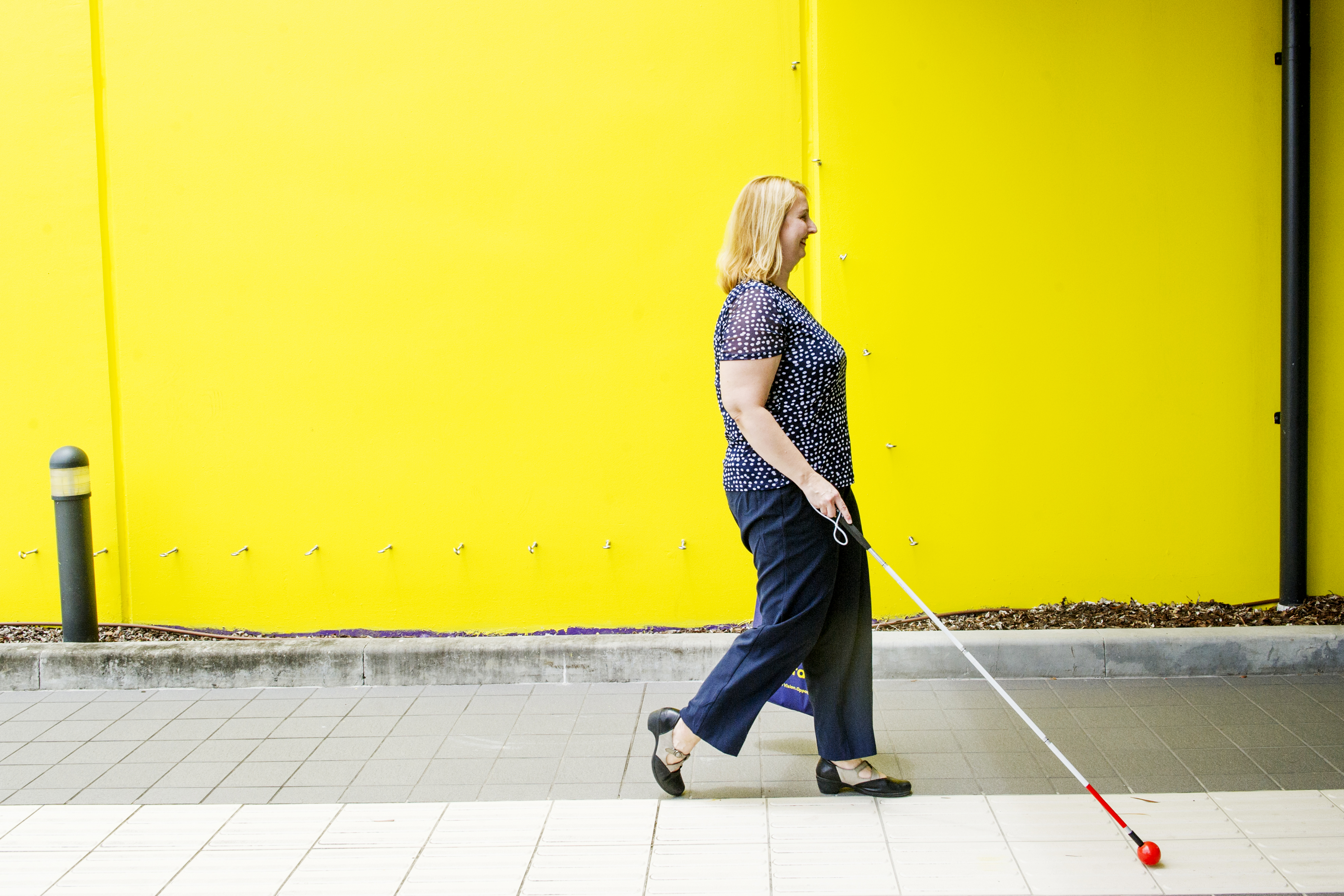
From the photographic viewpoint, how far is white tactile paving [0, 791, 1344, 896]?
2949 mm

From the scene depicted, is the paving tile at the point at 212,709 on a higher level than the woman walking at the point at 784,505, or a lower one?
lower

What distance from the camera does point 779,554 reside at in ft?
11.0

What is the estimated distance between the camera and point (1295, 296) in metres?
4.82

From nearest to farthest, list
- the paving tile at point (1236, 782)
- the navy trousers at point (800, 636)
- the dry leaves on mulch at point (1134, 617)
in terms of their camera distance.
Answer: the navy trousers at point (800, 636), the paving tile at point (1236, 782), the dry leaves on mulch at point (1134, 617)

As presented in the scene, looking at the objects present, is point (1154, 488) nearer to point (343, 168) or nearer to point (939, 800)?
point (939, 800)

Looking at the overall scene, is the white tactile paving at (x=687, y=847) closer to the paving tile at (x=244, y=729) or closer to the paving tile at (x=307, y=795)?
the paving tile at (x=307, y=795)

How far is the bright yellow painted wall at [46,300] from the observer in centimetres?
495

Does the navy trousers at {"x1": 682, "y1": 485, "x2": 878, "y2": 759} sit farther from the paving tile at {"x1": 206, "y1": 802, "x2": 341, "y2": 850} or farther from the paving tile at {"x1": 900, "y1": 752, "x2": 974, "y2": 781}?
the paving tile at {"x1": 206, "y1": 802, "x2": 341, "y2": 850}

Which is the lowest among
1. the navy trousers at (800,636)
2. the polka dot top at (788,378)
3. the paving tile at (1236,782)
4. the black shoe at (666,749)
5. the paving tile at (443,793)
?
the paving tile at (1236,782)

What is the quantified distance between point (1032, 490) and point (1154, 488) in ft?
1.84

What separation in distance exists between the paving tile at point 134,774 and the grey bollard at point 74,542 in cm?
113

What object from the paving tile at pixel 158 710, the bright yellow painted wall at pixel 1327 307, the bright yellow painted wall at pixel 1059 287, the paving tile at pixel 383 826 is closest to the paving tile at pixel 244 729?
the paving tile at pixel 158 710

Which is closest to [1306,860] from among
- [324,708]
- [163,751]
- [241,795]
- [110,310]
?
[241,795]

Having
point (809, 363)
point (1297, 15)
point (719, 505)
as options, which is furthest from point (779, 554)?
point (1297, 15)
